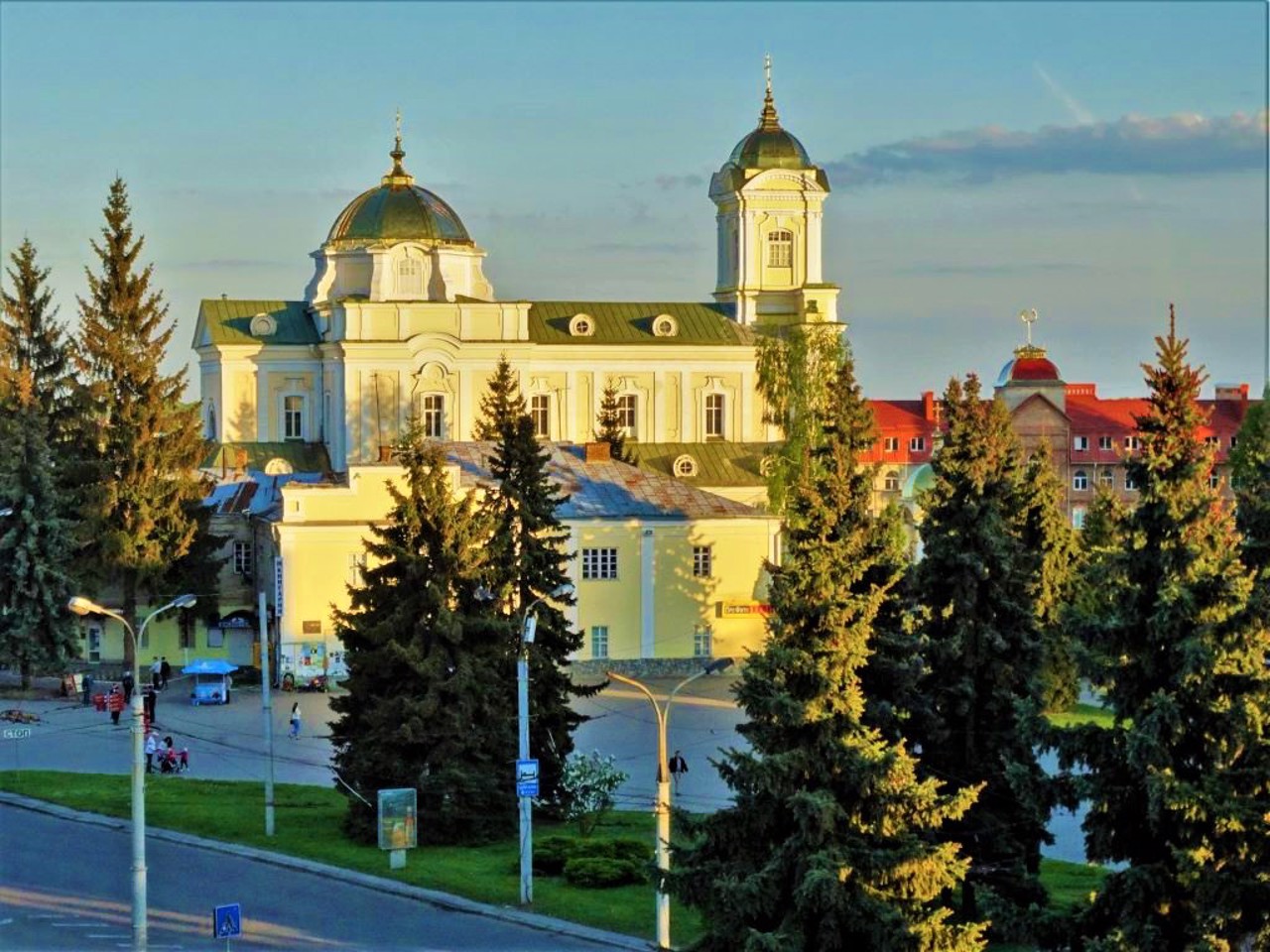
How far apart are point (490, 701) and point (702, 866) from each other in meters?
13.0

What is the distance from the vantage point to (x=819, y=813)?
3056 centimetres

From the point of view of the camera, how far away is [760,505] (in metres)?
83.2

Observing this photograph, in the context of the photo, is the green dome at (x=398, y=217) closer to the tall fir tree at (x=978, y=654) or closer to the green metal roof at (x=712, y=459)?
the green metal roof at (x=712, y=459)

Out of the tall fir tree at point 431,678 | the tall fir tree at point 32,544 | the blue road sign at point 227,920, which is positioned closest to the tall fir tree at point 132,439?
the tall fir tree at point 32,544

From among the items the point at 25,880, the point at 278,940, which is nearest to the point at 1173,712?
the point at 278,940

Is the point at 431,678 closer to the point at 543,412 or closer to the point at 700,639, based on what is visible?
the point at 700,639

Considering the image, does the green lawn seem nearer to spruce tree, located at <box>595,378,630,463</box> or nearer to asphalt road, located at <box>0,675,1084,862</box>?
asphalt road, located at <box>0,675,1084,862</box>

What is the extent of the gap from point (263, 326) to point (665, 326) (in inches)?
581

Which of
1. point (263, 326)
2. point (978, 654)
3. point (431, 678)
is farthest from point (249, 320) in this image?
point (978, 654)

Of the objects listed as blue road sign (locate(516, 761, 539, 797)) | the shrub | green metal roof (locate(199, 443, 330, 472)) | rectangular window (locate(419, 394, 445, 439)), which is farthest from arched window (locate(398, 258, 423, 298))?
blue road sign (locate(516, 761, 539, 797))

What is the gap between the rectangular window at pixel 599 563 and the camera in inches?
2729

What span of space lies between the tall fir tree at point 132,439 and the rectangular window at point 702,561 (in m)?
13.7

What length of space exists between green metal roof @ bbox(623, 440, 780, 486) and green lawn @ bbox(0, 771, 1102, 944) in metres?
41.0

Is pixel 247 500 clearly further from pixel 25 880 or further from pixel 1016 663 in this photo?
pixel 1016 663
